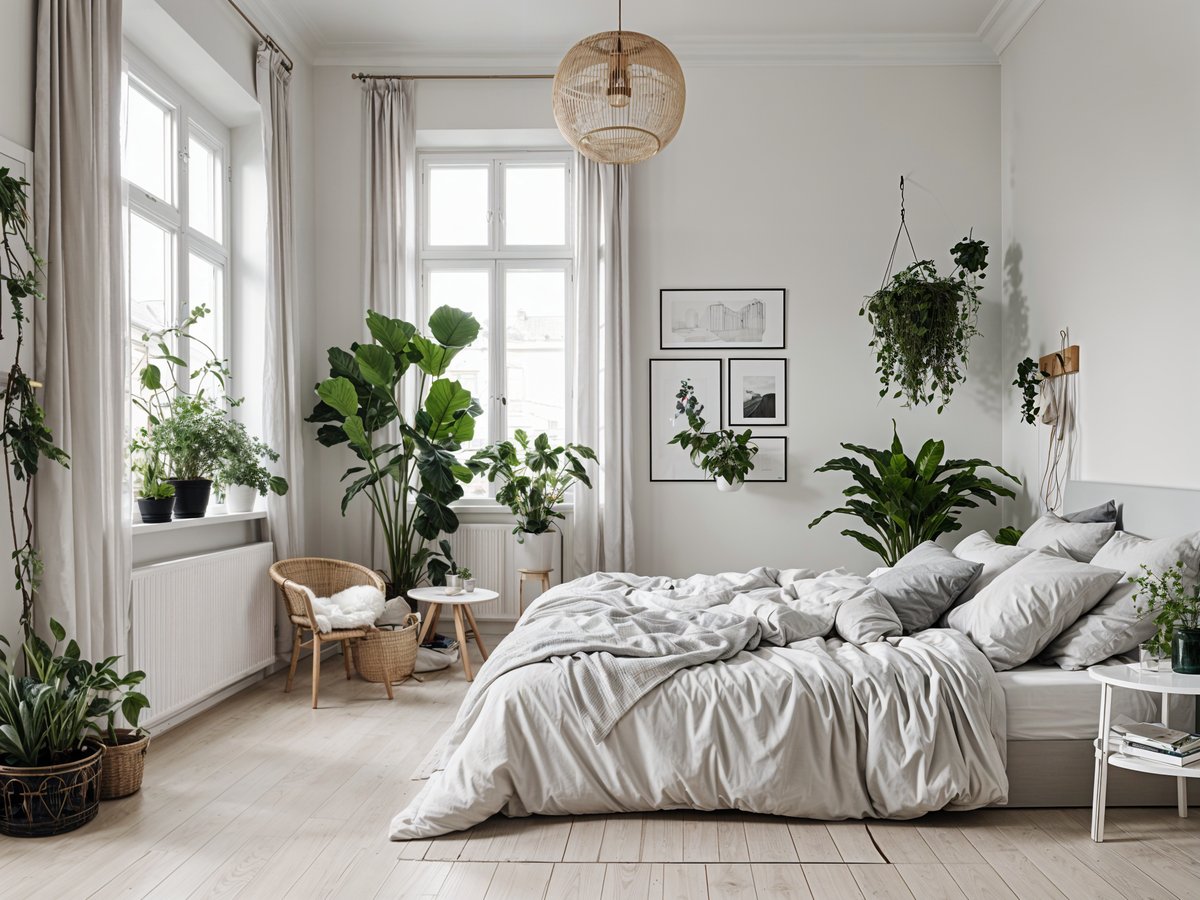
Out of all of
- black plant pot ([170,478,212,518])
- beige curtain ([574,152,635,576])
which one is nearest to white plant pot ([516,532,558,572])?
beige curtain ([574,152,635,576])

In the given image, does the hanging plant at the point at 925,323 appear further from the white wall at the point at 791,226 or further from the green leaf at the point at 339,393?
the green leaf at the point at 339,393

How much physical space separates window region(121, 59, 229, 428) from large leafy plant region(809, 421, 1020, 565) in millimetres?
3564

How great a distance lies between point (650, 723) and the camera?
116 inches

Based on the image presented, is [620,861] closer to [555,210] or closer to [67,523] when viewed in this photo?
[67,523]

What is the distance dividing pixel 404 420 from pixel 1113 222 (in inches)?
149

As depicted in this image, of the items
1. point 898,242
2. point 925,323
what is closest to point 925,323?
point 925,323

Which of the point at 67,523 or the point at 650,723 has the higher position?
the point at 67,523

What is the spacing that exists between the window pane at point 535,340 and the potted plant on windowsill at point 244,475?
174 cm

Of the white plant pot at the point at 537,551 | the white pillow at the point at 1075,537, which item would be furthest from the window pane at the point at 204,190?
the white pillow at the point at 1075,537

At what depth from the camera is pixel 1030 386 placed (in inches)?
199

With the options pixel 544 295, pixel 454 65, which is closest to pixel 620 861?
pixel 544 295

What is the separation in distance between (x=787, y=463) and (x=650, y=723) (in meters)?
3.16

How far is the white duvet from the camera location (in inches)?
115

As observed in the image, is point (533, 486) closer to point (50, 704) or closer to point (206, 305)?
point (206, 305)
